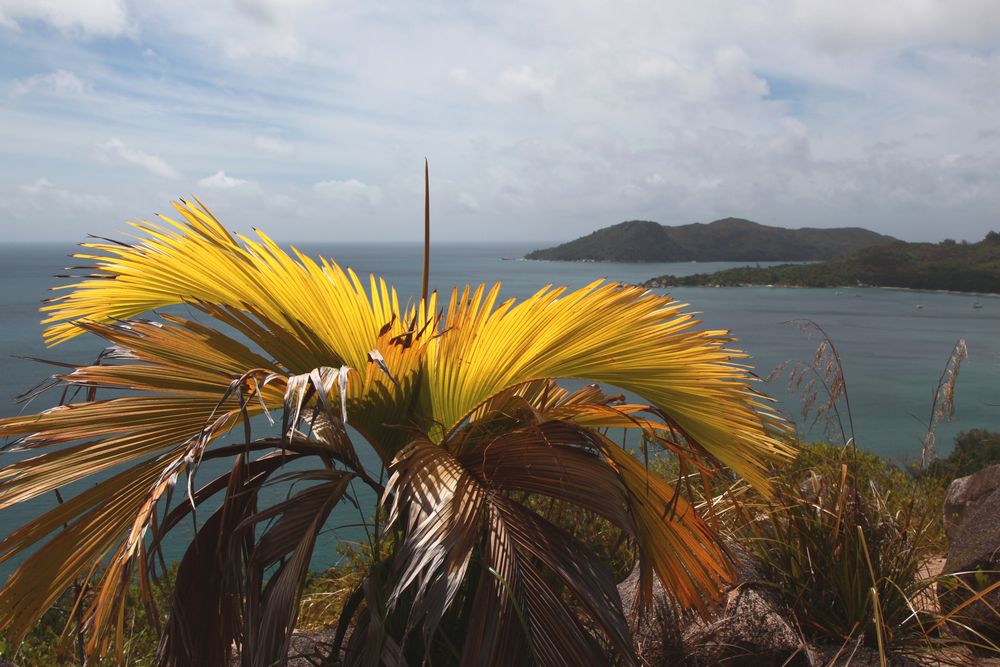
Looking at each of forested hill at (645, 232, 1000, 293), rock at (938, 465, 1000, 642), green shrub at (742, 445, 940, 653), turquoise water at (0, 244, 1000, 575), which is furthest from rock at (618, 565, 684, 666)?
forested hill at (645, 232, 1000, 293)

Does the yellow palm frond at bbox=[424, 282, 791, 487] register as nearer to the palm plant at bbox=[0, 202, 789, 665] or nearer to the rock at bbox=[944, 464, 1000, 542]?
the palm plant at bbox=[0, 202, 789, 665]

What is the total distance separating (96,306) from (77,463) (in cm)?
80

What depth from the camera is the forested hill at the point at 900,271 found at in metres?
52.7

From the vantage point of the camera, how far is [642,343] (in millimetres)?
2283

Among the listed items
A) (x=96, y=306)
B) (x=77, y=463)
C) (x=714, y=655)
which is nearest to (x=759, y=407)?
(x=714, y=655)

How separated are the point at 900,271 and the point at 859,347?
2577 centimetres

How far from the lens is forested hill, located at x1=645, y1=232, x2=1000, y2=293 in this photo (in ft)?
173

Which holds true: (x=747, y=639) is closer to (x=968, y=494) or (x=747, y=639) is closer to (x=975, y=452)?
(x=968, y=494)

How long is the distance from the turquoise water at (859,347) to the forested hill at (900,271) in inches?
38.3

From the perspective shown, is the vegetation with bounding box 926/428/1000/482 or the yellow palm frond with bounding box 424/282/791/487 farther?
the vegetation with bounding box 926/428/1000/482

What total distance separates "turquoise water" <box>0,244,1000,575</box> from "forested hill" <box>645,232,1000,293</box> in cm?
97

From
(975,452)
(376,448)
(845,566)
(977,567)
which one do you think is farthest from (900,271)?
(376,448)

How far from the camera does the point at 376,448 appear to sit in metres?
2.41

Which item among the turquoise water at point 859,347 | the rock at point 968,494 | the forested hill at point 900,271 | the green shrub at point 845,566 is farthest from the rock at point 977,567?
the forested hill at point 900,271
